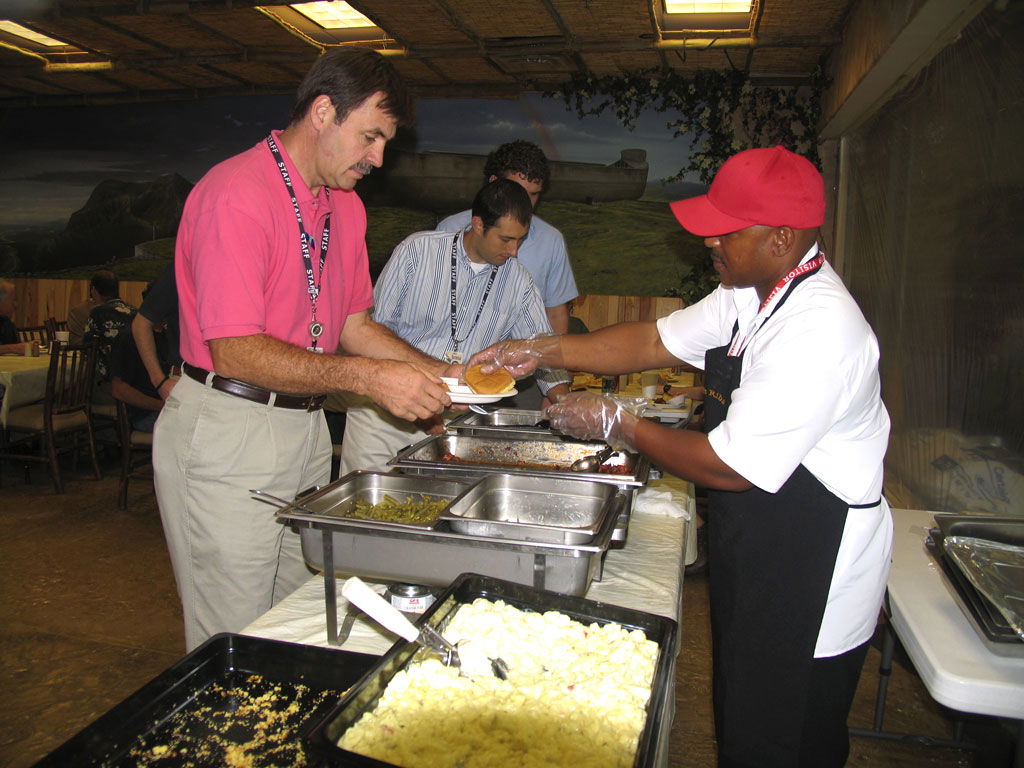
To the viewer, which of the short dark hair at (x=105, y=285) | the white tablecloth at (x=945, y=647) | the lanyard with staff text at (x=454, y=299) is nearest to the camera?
the white tablecloth at (x=945, y=647)

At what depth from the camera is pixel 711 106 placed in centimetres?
712

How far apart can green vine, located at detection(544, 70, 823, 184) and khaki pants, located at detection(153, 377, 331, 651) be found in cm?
601

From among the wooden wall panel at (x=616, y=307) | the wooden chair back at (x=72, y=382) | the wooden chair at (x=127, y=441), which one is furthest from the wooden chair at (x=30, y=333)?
the wooden wall panel at (x=616, y=307)

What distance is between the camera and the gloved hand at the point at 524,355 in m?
2.56

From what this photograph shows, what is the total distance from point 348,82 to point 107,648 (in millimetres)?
2934

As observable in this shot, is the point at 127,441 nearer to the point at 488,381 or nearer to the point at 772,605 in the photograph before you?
the point at 488,381

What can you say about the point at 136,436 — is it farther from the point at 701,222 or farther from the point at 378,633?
the point at 701,222

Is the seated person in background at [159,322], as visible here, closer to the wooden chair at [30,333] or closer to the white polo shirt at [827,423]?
the white polo shirt at [827,423]

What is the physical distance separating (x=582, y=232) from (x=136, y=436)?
493 cm

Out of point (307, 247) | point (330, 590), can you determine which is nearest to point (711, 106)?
point (307, 247)

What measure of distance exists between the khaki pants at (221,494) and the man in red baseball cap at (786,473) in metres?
1.00

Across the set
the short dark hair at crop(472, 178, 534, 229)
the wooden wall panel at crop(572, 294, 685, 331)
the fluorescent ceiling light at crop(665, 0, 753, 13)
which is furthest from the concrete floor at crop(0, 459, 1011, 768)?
the fluorescent ceiling light at crop(665, 0, 753, 13)

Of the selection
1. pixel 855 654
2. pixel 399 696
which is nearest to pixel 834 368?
pixel 855 654

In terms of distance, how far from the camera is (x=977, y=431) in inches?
112
